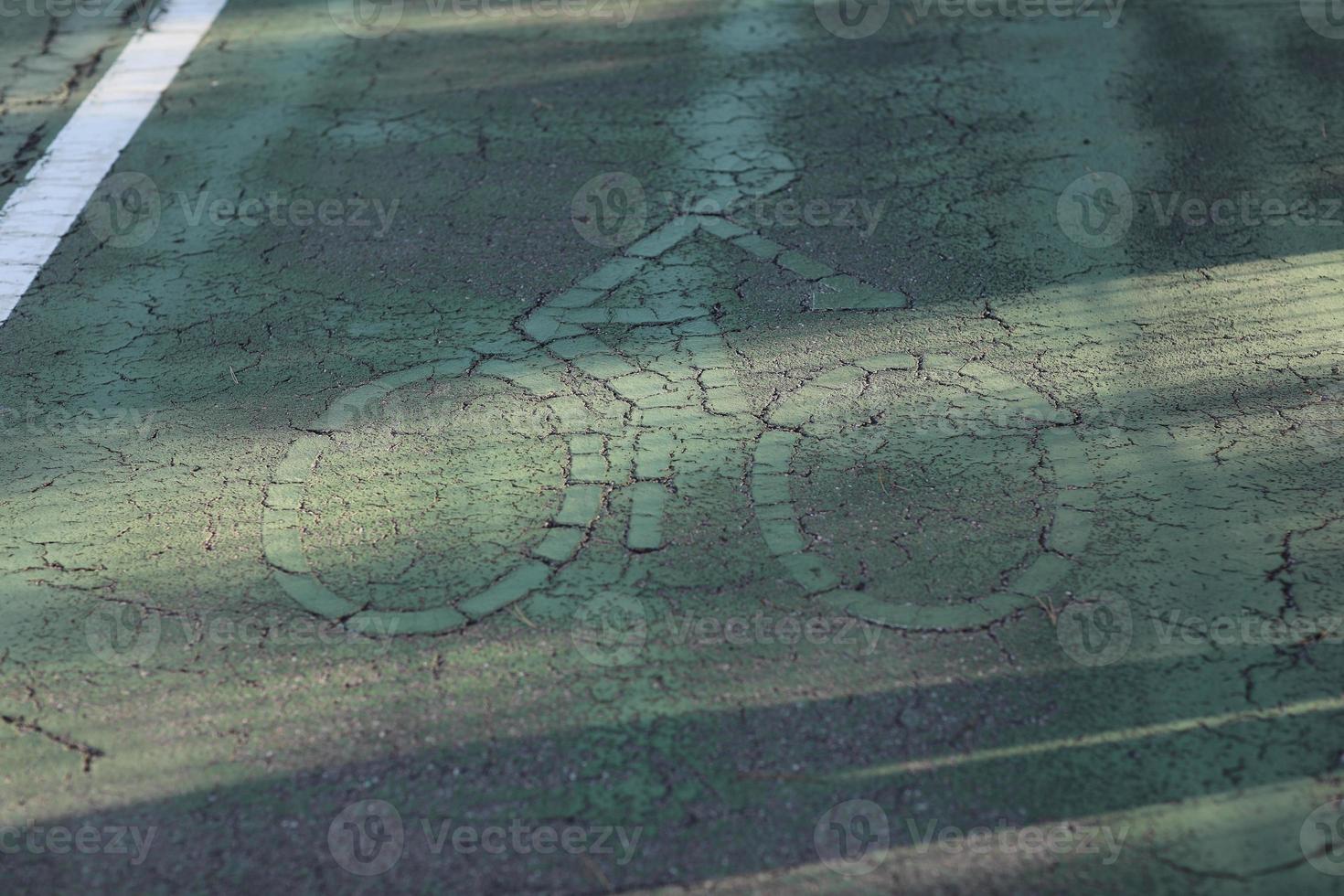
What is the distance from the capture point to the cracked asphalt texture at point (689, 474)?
3.46m

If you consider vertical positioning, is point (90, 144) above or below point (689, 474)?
above

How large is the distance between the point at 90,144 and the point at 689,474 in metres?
4.37

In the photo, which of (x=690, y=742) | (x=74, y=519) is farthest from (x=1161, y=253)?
(x=74, y=519)

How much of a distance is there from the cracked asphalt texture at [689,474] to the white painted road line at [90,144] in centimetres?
17

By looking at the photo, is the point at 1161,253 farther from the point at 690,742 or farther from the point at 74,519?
the point at 74,519

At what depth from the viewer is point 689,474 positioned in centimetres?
462

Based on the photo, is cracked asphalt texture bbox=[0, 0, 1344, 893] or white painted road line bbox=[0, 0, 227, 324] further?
white painted road line bbox=[0, 0, 227, 324]

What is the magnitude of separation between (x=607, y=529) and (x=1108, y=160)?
3611 millimetres

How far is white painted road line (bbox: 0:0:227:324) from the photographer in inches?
239

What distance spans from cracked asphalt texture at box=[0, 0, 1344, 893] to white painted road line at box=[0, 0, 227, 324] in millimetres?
166

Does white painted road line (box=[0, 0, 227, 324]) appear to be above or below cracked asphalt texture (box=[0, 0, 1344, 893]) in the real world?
above

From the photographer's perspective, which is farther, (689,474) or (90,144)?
(90,144)

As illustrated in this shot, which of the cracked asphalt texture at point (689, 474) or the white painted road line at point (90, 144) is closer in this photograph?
the cracked asphalt texture at point (689, 474)

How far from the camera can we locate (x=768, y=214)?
19.9 ft
